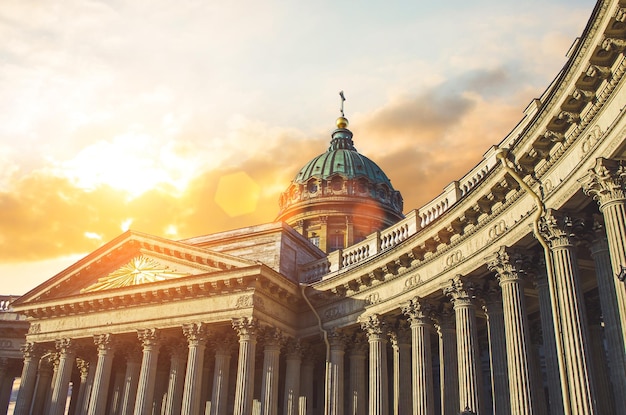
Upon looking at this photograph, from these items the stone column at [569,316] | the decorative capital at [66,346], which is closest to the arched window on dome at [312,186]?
the decorative capital at [66,346]

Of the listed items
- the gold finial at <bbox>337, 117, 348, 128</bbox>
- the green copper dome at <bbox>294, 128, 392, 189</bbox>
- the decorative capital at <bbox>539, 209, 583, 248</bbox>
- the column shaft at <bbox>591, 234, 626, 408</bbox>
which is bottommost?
the column shaft at <bbox>591, 234, 626, 408</bbox>

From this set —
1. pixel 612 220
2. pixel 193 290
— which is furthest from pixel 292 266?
pixel 612 220

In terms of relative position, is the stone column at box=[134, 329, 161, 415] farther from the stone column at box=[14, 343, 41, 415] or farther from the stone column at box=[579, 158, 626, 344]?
the stone column at box=[579, 158, 626, 344]

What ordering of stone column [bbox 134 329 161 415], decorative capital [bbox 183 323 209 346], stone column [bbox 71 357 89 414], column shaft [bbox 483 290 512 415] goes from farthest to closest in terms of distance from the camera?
stone column [bbox 71 357 89 414], stone column [bbox 134 329 161 415], decorative capital [bbox 183 323 209 346], column shaft [bbox 483 290 512 415]

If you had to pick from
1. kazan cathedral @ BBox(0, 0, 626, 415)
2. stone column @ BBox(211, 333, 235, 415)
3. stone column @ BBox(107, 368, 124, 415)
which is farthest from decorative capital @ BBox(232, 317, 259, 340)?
stone column @ BBox(107, 368, 124, 415)

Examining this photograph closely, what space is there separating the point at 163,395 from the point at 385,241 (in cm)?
1774

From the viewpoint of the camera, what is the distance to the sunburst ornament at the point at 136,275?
33.0 meters

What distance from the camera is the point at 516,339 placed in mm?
18953

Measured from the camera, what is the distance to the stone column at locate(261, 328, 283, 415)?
2839 centimetres

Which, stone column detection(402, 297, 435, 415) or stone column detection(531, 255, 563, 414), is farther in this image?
stone column detection(402, 297, 435, 415)

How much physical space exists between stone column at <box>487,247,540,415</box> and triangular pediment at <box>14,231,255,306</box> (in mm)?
14888

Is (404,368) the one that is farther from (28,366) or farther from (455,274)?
(28,366)

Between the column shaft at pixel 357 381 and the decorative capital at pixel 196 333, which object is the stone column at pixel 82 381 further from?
the column shaft at pixel 357 381

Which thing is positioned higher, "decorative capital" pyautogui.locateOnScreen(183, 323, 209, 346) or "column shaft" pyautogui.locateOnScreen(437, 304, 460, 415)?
"decorative capital" pyautogui.locateOnScreen(183, 323, 209, 346)
